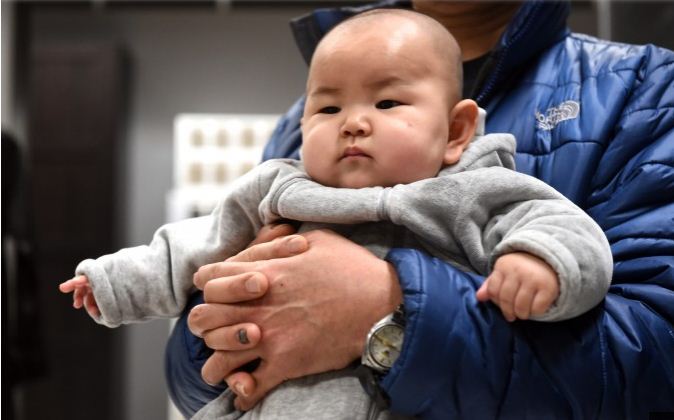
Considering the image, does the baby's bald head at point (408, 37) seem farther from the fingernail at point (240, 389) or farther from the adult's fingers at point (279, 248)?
the fingernail at point (240, 389)

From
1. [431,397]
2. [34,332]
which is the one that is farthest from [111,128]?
[431,397]

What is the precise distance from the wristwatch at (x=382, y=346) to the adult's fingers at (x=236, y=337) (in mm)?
111

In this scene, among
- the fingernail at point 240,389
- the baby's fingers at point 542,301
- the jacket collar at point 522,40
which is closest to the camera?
the baby's fingers at point 542,301

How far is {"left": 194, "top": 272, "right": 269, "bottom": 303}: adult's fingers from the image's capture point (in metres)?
0.81

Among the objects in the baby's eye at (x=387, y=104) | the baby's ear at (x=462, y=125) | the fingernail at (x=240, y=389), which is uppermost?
the baby's eye at (x=387, y=104)

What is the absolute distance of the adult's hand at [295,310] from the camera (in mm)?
798

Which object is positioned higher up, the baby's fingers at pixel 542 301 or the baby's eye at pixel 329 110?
the baby's eye at pixel 329 110

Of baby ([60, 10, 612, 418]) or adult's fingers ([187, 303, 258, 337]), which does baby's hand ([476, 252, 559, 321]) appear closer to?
baby ([60, 10, 612, 418])

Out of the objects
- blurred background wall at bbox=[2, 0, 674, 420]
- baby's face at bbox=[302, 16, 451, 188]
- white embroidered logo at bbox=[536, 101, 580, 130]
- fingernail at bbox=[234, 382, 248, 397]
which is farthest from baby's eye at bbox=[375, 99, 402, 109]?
blurred background wall at bbox=[2, 0, 674, 420]

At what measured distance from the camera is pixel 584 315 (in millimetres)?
791

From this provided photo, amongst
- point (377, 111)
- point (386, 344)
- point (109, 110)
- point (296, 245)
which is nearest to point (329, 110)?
point (377, 111)

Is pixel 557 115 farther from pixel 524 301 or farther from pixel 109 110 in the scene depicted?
pixel 109 110

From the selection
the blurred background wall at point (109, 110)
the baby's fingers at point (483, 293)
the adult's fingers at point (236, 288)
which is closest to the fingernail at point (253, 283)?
the adult's fingers at point (236, 288)

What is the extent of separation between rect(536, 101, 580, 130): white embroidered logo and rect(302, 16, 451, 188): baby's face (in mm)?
141
